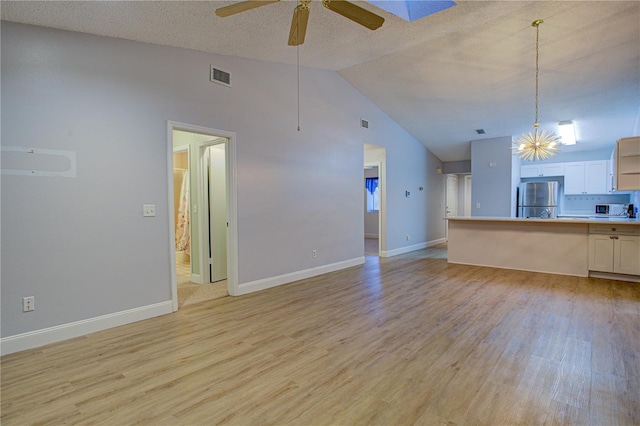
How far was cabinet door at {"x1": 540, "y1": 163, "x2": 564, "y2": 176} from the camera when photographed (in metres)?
7.64

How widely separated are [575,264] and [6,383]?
677cm

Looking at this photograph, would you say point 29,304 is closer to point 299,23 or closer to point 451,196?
point 299,23

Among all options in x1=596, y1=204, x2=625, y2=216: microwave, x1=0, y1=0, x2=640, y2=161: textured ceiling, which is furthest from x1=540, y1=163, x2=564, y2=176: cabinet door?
x1=596, y1=204, x2=625, y2=216: microwave

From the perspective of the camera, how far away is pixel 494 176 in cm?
735

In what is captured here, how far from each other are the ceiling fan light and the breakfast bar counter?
6.72 ft

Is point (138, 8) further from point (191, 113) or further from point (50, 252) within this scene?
point (50, 252)

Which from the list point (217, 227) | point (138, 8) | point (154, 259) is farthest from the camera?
point (217, 227)

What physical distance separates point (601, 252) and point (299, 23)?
17.6ft

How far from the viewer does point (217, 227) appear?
191 inches

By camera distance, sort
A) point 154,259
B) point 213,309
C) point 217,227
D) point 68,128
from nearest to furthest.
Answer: point 68,128
point 154,259
point 213,309
point 217,227

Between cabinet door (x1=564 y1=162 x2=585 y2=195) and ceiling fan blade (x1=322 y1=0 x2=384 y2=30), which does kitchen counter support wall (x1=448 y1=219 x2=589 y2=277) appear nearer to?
cabinet door (x1=564 y1=162 x2=585 y2=195)

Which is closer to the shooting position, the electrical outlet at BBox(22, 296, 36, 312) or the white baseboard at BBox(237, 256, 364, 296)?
the electrical outlet at BBox(22, 296, 36, 312)

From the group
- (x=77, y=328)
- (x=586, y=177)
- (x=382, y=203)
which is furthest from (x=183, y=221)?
(x=586, y=177)

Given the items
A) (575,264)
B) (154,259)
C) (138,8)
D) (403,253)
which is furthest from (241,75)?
(575,264)
